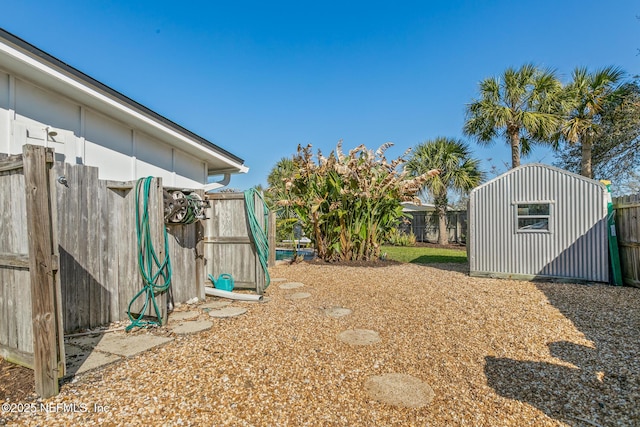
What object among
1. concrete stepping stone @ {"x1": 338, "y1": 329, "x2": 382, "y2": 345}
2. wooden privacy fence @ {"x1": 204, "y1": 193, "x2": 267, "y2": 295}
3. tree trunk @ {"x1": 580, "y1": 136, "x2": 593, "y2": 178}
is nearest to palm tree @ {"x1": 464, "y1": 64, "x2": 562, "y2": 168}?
tree trunk @ {"x1": 580, "y1": 136, "x2": 593, "y2": 178}

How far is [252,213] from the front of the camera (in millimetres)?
5223

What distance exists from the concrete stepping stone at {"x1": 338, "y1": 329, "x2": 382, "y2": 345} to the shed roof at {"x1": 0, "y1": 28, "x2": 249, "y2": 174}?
15.4ft

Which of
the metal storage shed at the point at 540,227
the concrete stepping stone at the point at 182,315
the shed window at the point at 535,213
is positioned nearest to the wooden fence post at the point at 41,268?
the concrete stepping stone at the point at 182,315

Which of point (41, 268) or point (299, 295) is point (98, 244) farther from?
point (299, 295)

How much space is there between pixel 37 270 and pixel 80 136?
351 centimetres

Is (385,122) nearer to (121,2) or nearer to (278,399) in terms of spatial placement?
(121,2)

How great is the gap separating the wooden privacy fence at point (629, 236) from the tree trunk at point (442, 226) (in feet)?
28.6

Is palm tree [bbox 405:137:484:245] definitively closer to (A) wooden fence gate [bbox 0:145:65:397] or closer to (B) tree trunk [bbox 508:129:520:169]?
(B) tree trunk [bbox 508:129:520:169]

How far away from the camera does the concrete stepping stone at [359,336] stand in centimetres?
331

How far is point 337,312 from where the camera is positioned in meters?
4.38

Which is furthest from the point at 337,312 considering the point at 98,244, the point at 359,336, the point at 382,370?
the point at 98,244

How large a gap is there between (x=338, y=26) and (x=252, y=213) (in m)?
9.15

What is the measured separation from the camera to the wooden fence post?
2104 mm

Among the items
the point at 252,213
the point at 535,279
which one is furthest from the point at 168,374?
the point at 535,279
